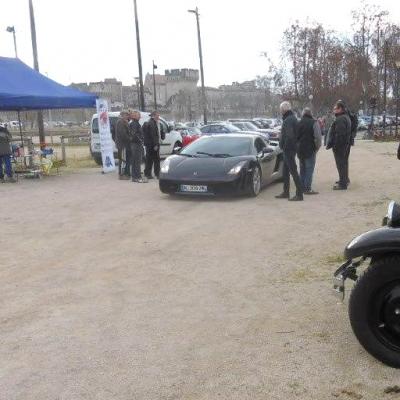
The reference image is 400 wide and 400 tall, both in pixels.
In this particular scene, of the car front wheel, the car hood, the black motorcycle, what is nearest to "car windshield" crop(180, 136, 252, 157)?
the car hood

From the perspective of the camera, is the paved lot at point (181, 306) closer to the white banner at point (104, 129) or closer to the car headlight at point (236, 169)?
the car headlight at point (236, 169)

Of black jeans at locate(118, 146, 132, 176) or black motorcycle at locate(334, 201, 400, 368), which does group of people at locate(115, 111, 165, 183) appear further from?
black motorcycle at locate(334, 201, 400, 368)

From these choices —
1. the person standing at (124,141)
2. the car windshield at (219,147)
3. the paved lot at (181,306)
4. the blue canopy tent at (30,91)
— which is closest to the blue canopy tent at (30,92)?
the blue canopy tent at (30,91)

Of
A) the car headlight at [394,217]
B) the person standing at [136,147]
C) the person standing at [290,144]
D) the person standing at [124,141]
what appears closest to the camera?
the car headlight at [394,217]

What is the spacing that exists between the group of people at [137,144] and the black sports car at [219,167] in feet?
7.90

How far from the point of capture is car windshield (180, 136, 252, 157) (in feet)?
34.5

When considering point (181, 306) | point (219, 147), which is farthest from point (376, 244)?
point (219, 147)

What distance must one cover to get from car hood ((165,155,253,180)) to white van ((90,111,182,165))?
753 centimetres

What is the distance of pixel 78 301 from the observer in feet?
15.5

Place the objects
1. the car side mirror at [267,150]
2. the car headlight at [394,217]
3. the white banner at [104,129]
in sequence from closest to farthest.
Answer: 1. the car headlight at [394,217]
2. the car side mirror at [267,150]
3. the white banner at [104,129]

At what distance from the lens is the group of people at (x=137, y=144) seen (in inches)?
521

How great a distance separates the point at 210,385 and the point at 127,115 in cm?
1155

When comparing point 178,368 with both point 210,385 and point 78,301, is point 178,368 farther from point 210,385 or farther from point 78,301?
point 78,301

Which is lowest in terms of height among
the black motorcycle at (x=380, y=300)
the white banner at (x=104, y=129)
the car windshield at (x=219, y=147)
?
the black motorcycle at (x=380, y=300)
